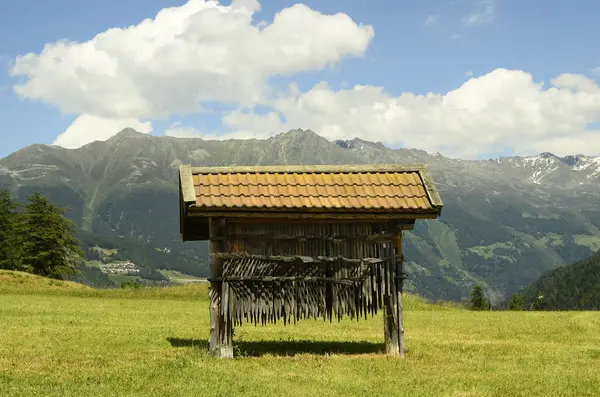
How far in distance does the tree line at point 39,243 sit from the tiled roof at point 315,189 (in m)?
76.3

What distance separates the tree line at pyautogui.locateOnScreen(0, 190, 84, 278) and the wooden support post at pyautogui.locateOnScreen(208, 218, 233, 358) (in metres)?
76.2

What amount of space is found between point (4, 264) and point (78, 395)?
275ft

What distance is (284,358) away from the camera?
17.8m

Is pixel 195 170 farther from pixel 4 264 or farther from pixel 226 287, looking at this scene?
pixel 4 264

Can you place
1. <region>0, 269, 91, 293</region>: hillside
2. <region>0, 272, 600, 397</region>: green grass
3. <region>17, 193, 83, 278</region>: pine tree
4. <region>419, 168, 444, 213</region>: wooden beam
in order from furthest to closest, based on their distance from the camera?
<region>17, 193, 83, 278</region>: pine tree < <region>0, 269, 91, 293</region>: hillside < <region>419, 168, 444, 213</region>: wooden beam < <region>0, 272, 600, 397</region>: green grass

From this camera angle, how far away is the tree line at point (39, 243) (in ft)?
288

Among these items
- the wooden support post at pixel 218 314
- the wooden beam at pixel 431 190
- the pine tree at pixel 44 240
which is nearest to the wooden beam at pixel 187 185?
the wooden support post at pixel 218 314

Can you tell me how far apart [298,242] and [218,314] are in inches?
115

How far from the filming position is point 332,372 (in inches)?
614

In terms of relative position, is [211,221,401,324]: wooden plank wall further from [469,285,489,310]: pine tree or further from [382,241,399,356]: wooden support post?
[469,285,489,310]: pine tree

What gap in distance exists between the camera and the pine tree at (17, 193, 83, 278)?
87.6m

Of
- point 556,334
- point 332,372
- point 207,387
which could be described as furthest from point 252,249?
point 556,334

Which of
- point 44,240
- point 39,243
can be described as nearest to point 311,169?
point 44,240

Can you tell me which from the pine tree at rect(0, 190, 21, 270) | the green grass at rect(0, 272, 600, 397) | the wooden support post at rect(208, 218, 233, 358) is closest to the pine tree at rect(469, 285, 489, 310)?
the pine tree at rect(0, 190, 21, 270)
